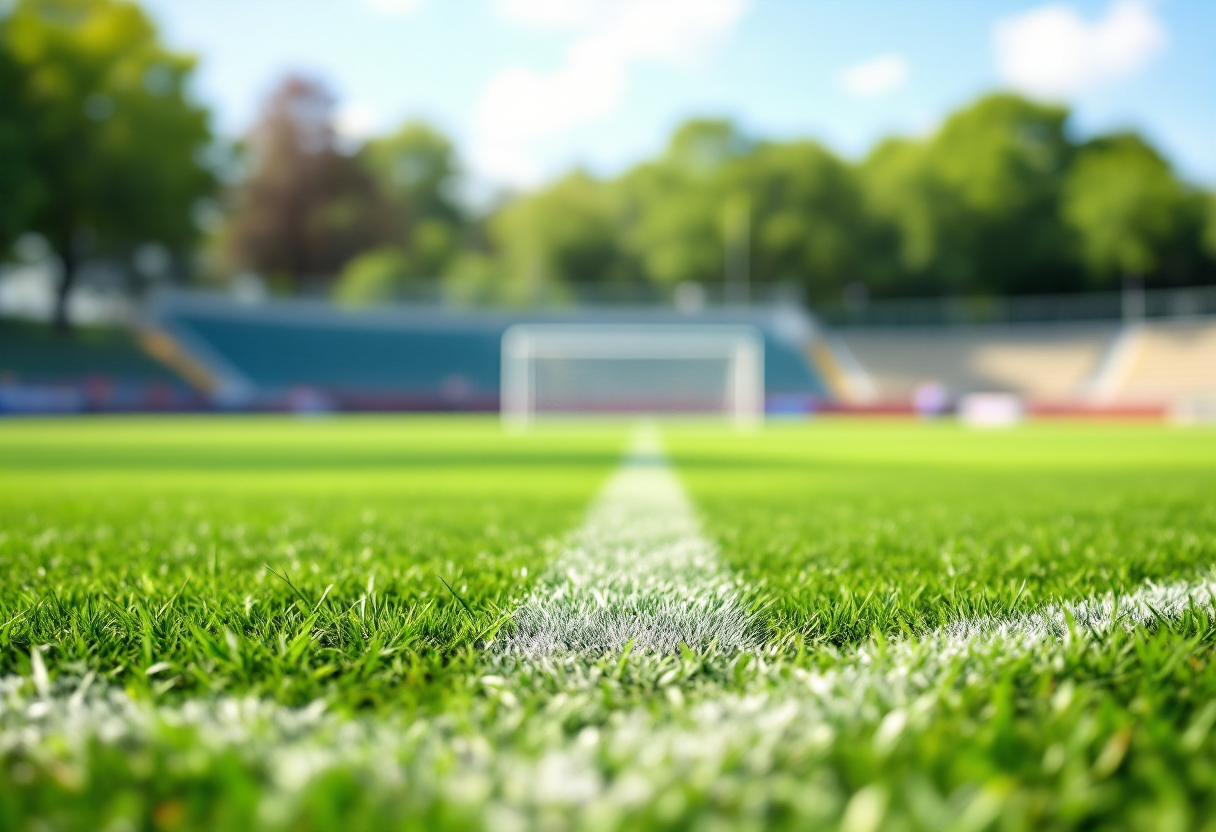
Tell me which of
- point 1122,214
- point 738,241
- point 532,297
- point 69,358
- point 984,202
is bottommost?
point 69,358

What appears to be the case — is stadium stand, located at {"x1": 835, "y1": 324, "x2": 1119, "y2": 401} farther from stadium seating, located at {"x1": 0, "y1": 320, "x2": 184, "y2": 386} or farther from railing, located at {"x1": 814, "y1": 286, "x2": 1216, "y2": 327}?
stadium seating, located at {"x1": 0, "y1": 320, "x2": 184, "y2": 386}

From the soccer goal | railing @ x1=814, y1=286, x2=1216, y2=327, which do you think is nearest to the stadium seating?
the soccer goal

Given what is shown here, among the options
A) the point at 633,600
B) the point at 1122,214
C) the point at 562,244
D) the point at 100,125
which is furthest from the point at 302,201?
the point at 633,600

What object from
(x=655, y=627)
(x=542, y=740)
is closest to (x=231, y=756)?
(x=542, y=740)

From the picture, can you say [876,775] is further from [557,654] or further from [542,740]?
[557,654]

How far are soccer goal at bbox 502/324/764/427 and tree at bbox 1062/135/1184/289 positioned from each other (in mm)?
19912

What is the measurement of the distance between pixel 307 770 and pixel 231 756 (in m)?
0.10

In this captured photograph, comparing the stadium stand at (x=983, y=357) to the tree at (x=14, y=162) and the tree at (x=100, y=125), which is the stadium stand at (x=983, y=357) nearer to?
the tree at (x=100, y=125)

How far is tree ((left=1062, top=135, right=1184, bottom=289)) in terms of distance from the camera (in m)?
41.3

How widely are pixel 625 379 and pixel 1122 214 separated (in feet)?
87.1

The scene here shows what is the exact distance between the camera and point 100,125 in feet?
108

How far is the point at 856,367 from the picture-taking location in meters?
37.4

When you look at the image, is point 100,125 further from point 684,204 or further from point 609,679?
point 609,679

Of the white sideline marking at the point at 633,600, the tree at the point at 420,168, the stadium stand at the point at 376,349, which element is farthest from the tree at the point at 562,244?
the white sideline marking at the point at 633,600
